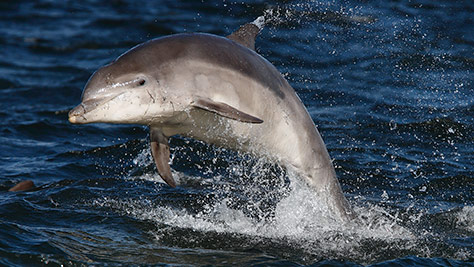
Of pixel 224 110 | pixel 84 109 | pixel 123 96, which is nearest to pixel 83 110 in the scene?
pixel 84 109

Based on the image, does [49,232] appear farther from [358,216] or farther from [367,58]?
[367,58]

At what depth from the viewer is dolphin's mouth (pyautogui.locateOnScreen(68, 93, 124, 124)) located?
6309mm

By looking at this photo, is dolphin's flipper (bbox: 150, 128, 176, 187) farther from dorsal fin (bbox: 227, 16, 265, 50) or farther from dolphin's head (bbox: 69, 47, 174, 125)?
dorsal fin (bbox: 227, 16, 265, 50)

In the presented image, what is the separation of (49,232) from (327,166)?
124 inches

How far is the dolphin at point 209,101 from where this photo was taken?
21.2 feet

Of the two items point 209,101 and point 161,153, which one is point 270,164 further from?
point 209,101

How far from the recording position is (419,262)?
7.21 metres

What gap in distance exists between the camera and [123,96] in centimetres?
643

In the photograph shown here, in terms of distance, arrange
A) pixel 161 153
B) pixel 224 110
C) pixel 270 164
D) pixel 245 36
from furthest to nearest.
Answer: pixel 270 164, pixel 245 36, pixel 161 153, pixel 224 110

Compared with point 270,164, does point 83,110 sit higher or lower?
higher

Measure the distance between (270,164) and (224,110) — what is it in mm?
2115

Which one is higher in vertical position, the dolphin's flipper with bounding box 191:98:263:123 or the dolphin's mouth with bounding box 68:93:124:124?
the dolphin's mouth with bounding box 68:93:124:124

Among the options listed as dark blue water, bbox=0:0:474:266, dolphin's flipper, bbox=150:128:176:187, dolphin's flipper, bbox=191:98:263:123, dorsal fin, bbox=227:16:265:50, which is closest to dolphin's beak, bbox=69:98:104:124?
dolphin's flipper, bbox=191:98:263:123

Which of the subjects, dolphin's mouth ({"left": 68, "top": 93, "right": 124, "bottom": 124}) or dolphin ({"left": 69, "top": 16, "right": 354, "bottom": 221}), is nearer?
dolphin's mouth ({"left": 68, "top": 93, "right": 124, "bottom": 124})
